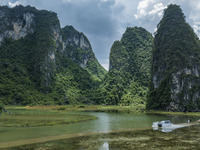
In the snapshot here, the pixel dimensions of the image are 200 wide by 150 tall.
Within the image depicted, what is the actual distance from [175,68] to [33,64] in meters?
127

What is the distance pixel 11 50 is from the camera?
16650cm

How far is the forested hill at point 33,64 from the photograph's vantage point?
435ft

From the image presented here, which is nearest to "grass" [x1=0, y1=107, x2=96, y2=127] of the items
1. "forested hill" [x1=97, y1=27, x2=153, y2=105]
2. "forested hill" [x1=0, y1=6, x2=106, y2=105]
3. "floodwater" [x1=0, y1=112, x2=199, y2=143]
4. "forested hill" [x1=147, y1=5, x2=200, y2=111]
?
"floodwater" [x1=0, y1=112, x2=199, y2=143]

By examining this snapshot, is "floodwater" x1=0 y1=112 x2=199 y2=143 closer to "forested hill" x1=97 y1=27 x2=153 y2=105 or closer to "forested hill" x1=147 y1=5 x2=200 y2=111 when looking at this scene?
"forested hill" x1=147 y1=5 x2=200 y2=111

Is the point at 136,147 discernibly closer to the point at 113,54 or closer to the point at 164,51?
the point at 164,51

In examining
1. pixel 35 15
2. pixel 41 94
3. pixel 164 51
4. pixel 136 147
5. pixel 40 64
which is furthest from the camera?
pixel 35 15

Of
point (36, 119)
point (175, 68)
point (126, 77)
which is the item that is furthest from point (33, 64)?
point (36, 119)

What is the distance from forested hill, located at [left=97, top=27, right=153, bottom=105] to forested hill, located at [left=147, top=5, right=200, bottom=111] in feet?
143

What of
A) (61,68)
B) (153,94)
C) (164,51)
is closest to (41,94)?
(61,68)

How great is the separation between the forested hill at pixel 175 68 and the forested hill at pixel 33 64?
74.7m

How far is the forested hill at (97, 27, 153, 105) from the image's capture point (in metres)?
152

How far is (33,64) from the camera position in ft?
544

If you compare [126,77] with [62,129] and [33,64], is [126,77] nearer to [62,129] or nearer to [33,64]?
[33,64]

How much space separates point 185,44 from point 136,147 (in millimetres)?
89520
